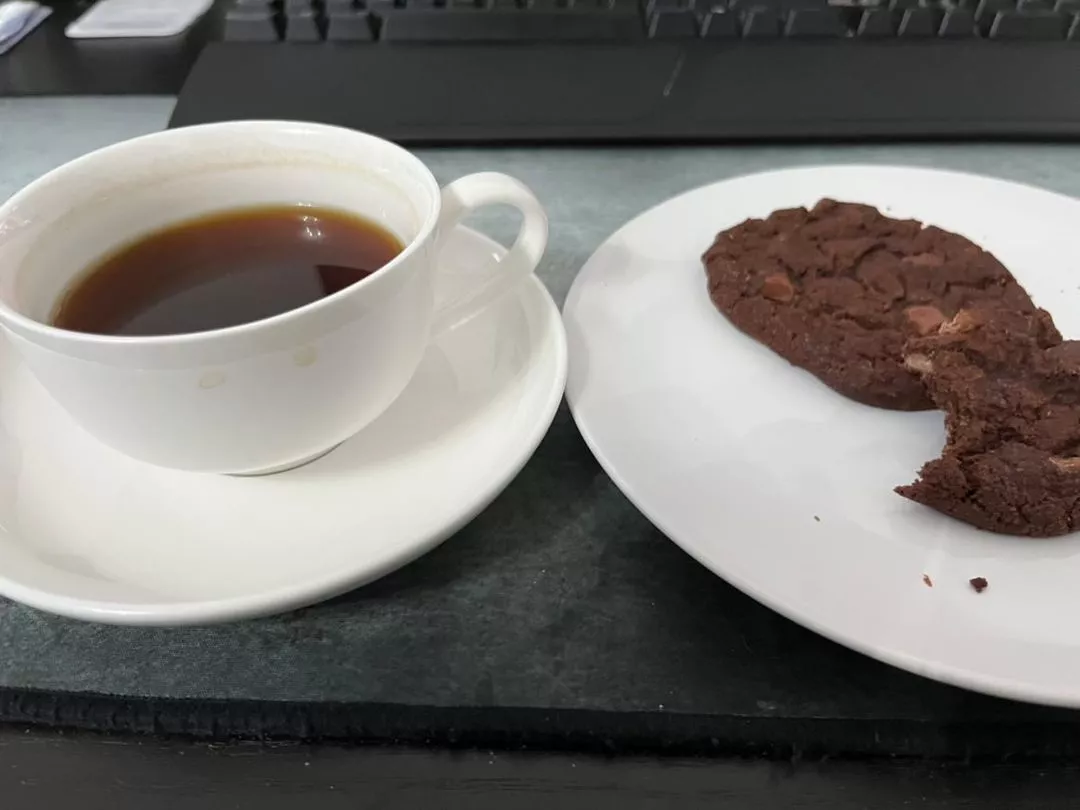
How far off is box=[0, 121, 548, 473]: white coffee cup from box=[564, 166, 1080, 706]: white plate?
0.12 meters

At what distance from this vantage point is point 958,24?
1001 mm

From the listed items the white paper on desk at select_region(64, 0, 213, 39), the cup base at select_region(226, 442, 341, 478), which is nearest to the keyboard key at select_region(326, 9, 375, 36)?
the white paper on desk at select_region(64, 0, 213, 39)

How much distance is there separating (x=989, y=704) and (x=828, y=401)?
0.23 m

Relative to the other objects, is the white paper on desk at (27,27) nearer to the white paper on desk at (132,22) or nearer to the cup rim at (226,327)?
the white paper on desk at (132,22)

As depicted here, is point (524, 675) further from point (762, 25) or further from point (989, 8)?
point (989, 8)

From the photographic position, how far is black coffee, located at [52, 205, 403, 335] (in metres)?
0.57

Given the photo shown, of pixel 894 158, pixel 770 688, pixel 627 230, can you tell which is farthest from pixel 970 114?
pixel 770 688

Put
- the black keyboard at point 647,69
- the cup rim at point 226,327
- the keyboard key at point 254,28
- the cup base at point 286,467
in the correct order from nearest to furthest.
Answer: the cup rim at point 226,327, the cup base at point 286,467, the black keyboard at point 647,69, the keyboard key at point 254,28

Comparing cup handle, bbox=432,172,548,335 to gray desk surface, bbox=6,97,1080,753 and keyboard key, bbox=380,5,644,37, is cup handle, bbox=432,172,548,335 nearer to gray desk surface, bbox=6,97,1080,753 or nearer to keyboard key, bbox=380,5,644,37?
gray desk surface, bbox=6,97,1080,753

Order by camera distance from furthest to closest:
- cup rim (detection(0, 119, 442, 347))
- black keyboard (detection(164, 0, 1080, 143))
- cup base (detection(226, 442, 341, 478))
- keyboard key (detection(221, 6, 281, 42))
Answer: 1. keyboard key (detection(221, 6, 281, 42))
2. black keyboard (detection(164, 0, 1080, 143))
3. cup base (detection(226, 442, 341, 478))
4. cup rim (detection(0, 119, 442, 347))

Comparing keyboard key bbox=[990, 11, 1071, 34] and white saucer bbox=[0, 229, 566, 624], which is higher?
keyboard key bbox=[990, 11, 1071, 34]

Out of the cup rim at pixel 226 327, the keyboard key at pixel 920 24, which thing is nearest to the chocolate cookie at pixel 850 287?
the cup rim at pixel 226 327

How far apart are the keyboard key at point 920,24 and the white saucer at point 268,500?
65cm

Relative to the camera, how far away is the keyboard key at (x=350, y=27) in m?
1.02
